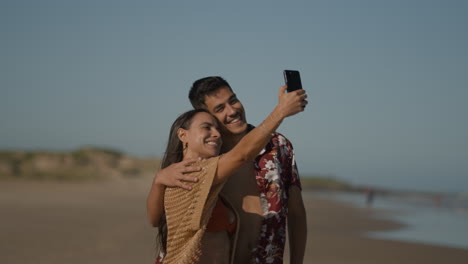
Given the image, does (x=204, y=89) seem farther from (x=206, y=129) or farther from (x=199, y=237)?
(x=199, y=237)

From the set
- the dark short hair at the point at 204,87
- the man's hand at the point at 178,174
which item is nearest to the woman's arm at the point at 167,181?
the man's hand at the point at 178,174

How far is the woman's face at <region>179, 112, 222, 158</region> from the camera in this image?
344cm

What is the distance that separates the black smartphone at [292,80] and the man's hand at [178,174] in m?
0.69

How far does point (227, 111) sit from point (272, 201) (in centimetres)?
70

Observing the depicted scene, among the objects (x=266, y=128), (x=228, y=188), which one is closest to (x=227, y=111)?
(x=228, y=188)

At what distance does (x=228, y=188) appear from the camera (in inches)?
152

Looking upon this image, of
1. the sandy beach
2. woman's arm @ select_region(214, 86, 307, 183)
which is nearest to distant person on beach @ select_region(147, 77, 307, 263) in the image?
woman's arm @ select_region(214, 86, 307, 183)

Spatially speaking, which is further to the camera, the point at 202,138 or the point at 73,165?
the point at 73,165

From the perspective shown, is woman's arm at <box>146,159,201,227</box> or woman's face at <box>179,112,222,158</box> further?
woman's face at <box>179,112,222,158</box>

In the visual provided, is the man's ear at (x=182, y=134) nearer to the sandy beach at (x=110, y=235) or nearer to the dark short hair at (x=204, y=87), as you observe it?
the dark short hair at (x=204, y=87)

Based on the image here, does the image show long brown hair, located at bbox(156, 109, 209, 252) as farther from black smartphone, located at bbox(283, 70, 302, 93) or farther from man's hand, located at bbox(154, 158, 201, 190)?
black smartphone, located at bbox(283, 70, 302, 93)

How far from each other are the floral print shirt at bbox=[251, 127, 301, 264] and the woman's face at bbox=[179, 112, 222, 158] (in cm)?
59

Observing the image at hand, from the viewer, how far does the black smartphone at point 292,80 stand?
10.1 ft

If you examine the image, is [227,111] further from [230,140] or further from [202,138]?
[202,138]
